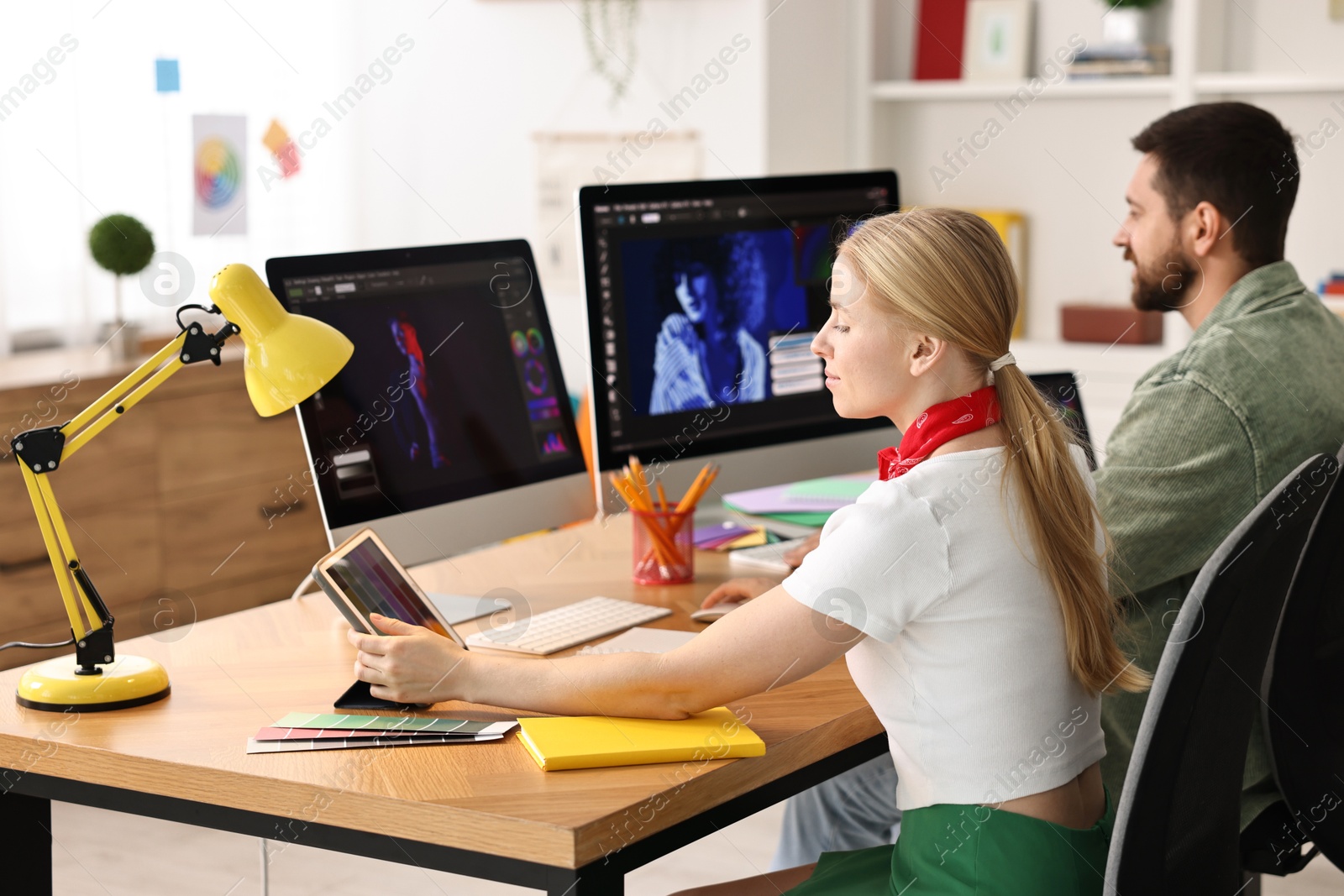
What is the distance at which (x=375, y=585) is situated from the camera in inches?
66.7

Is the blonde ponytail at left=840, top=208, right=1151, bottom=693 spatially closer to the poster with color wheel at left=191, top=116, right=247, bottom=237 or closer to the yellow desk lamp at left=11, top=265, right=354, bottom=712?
the yellow desk lamp at left=11, top=265, right=354, bottom=712

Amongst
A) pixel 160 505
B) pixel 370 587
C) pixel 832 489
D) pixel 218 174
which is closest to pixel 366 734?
pixel 370 587

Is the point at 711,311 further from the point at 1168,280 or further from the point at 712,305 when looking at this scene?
the point at 1168,280

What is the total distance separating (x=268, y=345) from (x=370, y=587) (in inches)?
11.7

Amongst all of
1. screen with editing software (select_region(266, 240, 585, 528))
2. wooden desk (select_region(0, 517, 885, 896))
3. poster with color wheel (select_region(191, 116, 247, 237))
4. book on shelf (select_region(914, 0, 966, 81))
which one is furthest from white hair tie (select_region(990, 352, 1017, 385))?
poster with color wheel (select_region(191, 116, 247, 237))

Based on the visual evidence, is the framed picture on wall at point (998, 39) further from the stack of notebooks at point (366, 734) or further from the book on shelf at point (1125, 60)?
the stack of notebooks at point (366, 734)

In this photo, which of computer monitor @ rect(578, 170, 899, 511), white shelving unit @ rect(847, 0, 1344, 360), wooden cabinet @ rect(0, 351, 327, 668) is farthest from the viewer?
white shelving unit @ rect(847, 0, 1344, 360)

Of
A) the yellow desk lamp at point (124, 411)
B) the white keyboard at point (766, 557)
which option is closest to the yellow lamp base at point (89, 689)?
the yellow desk lamp at point (124, 411)

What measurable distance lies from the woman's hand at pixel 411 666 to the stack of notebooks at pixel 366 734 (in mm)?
30

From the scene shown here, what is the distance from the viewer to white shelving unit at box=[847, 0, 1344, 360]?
382cm

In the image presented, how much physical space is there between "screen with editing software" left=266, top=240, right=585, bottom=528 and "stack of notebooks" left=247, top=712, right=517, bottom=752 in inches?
16.1

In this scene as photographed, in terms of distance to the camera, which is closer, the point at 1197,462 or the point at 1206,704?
the point at 1206,704

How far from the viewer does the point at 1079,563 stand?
1.45 meters

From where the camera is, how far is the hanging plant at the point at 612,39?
4.31m
